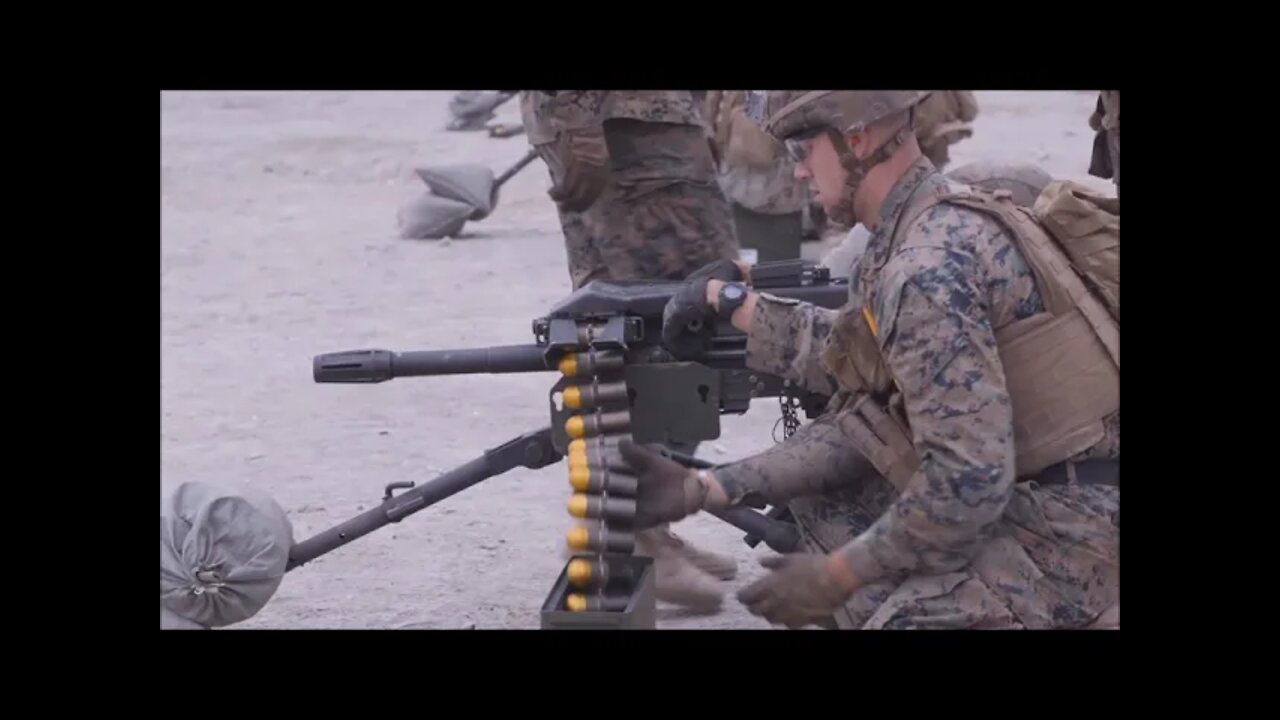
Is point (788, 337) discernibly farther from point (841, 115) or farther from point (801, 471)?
point (841, 115)

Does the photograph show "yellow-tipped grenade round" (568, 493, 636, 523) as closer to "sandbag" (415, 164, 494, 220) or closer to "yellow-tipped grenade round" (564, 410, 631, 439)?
"yellow-tipped grenade round" (564, 410, 631, 439)

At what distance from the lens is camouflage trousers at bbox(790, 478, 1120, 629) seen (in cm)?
368

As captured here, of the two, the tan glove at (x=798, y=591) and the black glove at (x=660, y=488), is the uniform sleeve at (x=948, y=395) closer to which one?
the tan glove at (x=798, y=591)

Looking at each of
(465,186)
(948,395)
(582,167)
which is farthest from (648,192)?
(465,186)

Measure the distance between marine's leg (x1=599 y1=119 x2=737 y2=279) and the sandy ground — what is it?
96cm

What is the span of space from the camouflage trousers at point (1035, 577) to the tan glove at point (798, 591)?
0.12m

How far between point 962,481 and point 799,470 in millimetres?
728

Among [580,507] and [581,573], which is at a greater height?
[580,507]

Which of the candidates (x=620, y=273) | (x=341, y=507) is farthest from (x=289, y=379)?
(x=620, y=273)

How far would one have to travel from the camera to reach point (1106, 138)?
4816mm

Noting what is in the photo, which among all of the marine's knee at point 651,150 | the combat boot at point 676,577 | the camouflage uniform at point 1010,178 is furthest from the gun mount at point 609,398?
the marine's knee at point 651,150

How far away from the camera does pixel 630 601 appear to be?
3.87 meters

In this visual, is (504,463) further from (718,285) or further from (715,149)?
(715,149)

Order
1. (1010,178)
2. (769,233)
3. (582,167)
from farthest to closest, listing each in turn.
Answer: (769,233) → (582,167) → (1010,178)
